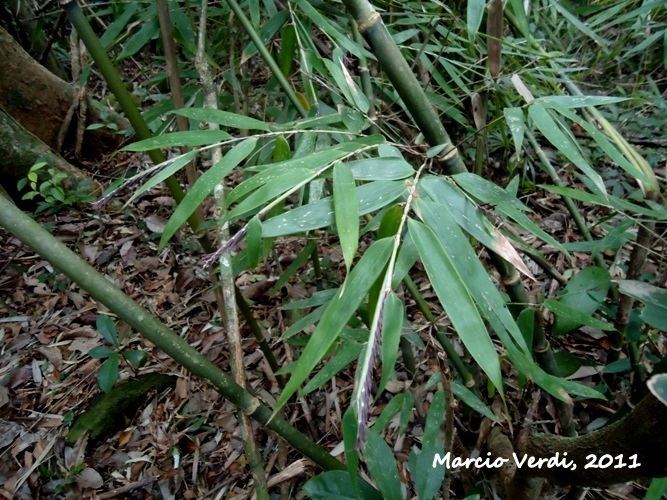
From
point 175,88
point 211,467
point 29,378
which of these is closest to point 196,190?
point 175,88

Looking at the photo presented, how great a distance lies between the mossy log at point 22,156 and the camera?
6.89 feet

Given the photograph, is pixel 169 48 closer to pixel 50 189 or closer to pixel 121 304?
pixel 121 304

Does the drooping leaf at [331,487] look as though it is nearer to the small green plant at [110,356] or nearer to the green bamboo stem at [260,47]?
the green bamboo stem at [260,47]

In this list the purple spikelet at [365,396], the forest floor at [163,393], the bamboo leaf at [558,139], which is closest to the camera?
the purple spikelet at [365,396]

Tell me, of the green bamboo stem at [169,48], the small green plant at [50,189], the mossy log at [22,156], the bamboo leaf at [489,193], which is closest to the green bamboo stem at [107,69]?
the green bamboo stem at [169,48]

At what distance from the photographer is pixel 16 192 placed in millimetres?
2195

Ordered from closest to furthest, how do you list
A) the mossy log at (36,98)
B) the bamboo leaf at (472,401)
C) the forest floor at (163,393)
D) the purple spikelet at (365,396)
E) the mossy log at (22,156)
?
the purple spikelet at (365,396) < the bamboo leaf at (472,401) < the forest floor at (163,393) < the mossy log at (22,156) < the mossy log at (36,98)

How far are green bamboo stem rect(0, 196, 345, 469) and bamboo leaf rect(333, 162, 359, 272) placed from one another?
0.90 feet

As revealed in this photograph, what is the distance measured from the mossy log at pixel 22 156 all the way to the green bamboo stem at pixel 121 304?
1.77 metres

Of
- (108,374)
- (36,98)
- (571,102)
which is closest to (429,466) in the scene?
(571,102)

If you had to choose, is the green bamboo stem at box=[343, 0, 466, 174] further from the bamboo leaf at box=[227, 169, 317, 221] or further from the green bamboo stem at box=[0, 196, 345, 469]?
the green bamboo stem at box=[0, 196, 345, 469]

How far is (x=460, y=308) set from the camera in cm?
42

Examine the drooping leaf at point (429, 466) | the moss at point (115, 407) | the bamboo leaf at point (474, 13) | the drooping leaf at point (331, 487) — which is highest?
the bamboo leaf at point (474, 13)

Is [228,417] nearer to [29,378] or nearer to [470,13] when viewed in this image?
[29,378]
